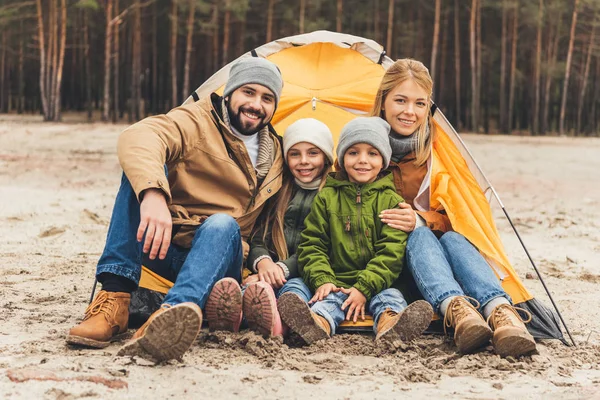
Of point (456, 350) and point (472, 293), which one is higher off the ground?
point (472, 293)

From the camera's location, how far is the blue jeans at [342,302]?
3119 millimetres

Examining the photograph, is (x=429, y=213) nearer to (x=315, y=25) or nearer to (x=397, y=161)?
(x=397, y=161)

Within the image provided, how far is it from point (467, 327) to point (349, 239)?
738 mm

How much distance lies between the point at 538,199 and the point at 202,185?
623cm

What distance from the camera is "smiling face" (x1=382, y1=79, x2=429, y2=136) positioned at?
3590mm

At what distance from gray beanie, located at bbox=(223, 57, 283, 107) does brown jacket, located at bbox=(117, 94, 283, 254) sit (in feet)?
0.49


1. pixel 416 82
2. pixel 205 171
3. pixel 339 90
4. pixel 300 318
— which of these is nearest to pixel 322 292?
pixel 300 318

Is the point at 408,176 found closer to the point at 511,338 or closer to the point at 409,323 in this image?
the point at 409,323

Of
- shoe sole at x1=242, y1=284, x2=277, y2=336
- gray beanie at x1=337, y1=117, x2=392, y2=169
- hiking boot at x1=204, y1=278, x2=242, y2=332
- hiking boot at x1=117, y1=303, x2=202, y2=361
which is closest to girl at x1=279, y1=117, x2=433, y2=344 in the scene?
gray beanie at x1=337, y1=117, x2=392, y2=169

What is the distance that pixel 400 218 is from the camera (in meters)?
3.30

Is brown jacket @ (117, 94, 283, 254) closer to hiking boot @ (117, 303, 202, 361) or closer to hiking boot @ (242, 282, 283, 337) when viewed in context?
hiking boot @ (242, 282, 283, 337)

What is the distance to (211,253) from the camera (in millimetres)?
2871

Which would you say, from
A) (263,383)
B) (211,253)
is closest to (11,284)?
(211,253)

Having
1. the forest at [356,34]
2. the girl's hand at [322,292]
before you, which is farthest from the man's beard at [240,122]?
the forest at [356,34]
